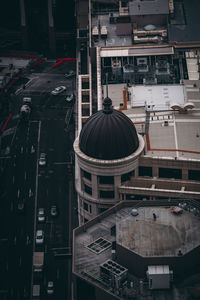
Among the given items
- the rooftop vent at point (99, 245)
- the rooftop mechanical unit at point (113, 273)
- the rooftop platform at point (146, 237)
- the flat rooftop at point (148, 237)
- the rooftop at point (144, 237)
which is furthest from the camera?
the rooftop vent at point (99, 245)

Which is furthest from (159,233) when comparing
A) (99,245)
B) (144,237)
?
(99,245)

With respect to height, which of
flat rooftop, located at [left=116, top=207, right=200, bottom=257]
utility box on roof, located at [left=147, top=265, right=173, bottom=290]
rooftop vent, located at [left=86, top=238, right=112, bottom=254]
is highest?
flat rooftop, located at [left=116, top=207, right=200, bottom=257]

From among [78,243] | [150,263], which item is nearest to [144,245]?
[150,263]

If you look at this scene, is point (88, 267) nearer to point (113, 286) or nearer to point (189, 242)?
→ point (113, 286)

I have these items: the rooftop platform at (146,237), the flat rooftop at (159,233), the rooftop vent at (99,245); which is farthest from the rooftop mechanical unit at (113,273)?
the rooftop vent at (99,245)

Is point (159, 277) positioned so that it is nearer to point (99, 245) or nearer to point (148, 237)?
point (148, 237)

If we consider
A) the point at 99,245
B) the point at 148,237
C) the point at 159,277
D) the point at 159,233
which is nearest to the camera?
the point at 159,277

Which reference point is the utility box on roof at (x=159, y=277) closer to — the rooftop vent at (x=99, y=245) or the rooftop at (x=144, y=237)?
the rooftop at (x=144, y=237)

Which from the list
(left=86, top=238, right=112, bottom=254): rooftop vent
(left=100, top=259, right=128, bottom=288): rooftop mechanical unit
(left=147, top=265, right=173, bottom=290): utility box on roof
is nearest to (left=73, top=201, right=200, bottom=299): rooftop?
(left=86, top=238, right=112, bottom=254): rooftop vent

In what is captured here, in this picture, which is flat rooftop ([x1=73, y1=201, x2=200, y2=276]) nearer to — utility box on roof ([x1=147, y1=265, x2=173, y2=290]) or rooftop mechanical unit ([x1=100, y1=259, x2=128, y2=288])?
rooftop mechanical unit ([x1=100, y1=259, x2=128, y2=288])
